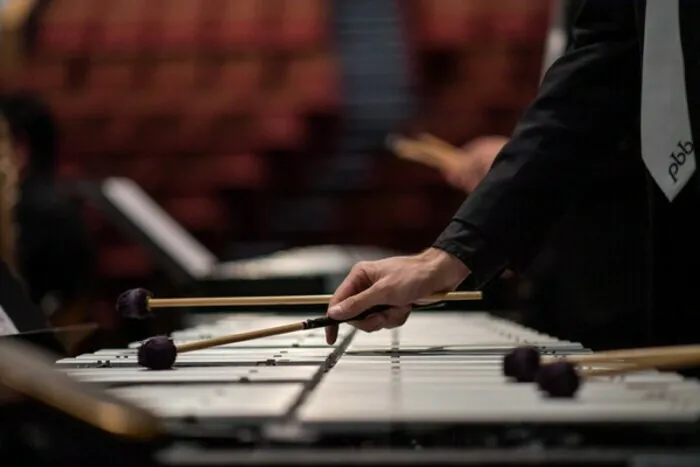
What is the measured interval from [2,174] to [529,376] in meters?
2.50

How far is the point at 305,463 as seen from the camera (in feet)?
2.07

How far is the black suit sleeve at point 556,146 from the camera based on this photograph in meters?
1.27

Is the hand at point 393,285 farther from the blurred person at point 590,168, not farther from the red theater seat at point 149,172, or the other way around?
the red theater seat at point 149,172

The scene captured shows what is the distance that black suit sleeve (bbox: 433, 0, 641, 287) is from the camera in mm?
1270

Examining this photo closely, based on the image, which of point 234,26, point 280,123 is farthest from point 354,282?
point 234,26

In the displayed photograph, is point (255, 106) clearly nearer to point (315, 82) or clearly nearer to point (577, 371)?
point (315, 82)

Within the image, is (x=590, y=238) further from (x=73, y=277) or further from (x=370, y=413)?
(x=73, y=277)

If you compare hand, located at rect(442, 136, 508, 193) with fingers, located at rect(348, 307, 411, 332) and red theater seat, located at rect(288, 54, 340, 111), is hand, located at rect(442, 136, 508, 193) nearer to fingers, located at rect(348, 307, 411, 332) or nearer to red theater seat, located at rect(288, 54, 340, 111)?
fingers, located at rect(348, 307, 411, 332)

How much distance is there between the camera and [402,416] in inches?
27.0

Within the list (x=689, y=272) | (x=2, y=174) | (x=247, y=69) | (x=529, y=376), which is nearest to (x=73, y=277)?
(x=2, y=174)

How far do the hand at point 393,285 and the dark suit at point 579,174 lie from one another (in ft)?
0.07

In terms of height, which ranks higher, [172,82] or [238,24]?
[238,24]

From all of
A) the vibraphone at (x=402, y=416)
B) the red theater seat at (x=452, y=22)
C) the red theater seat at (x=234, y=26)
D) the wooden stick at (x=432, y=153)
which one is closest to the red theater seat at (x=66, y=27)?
the red theater seat at (x=234, y=26)

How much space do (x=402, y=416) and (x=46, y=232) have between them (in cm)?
265
